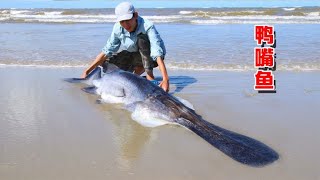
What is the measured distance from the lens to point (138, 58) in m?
6.35

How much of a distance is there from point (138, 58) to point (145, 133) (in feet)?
7.90

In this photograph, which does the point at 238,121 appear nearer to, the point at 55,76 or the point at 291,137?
the point at 291,137

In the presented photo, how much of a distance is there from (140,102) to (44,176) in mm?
1803

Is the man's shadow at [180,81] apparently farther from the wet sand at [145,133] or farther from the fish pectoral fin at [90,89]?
the fish pectoral fin at [90,89]

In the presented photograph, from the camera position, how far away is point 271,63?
711cm

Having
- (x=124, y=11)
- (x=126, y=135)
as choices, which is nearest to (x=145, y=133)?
(x=126, y=135)

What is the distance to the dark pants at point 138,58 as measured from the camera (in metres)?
5.95

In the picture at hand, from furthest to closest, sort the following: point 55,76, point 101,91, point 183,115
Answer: point 55,76, point 101,91, point 183,115

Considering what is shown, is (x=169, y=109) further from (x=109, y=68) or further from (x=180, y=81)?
(x=180, y=81)

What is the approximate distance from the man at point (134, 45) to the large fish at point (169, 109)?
342mm

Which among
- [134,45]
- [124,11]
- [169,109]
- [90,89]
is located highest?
[124,11]

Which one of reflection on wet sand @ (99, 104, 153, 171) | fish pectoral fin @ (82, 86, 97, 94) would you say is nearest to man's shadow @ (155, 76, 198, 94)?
fish pectoral fin @ (82, 86, 97, 94)

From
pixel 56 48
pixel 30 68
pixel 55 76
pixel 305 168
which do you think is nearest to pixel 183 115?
pixel 305 168

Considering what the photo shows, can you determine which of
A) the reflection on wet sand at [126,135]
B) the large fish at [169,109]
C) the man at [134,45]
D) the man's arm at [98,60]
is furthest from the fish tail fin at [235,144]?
the man's arm at [98,60]
